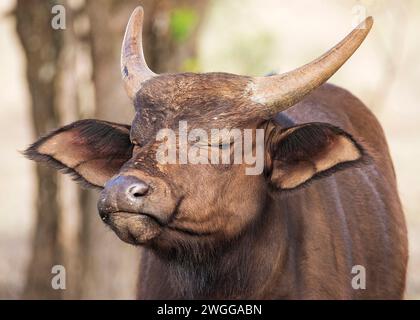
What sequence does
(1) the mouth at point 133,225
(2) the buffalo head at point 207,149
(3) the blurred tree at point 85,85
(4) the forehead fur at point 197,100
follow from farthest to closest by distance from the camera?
(3) the blurred tree at point 85,85, (4) the forehead fur at point 197,100, (2) the buffalo head at point 207,149, (1) the mouth at point 133,225

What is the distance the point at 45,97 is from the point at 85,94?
821 mm

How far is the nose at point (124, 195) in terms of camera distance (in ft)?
20.9

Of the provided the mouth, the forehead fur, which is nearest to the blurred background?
the forehead fur

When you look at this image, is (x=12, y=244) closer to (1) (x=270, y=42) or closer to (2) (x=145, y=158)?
(1) (x=270, y=42)

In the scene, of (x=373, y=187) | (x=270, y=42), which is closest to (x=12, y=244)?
(x=270, y=42)

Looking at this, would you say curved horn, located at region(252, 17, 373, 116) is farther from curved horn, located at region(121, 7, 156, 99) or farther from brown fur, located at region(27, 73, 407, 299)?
curved horn, located at region(121, 7, 156, 99)

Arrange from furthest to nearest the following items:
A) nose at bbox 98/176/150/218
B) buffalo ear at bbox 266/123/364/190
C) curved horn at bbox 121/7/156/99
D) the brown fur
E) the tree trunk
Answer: the tree trunk, curved horn at bbox 121/7/156/99, buffalo ear at bbox 266/123/364/190, the brown fur, nose at bbox 98/176/150/218

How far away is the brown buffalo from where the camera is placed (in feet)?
A: 22.1

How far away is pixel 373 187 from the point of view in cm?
883

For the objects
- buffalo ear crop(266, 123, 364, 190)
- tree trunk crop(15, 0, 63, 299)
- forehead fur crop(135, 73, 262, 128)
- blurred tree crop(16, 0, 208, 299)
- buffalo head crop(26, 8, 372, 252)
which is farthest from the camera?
tree trunk crop(15, 0, 63, 299)

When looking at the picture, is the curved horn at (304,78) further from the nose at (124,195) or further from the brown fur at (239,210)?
the nose at (124,195)

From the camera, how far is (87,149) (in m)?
7.62

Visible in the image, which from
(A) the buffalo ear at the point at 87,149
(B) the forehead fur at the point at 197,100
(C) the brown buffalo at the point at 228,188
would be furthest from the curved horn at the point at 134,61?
(A) the buffalo ear at the point at 87,149

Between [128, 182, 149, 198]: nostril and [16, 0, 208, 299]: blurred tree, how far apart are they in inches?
259
